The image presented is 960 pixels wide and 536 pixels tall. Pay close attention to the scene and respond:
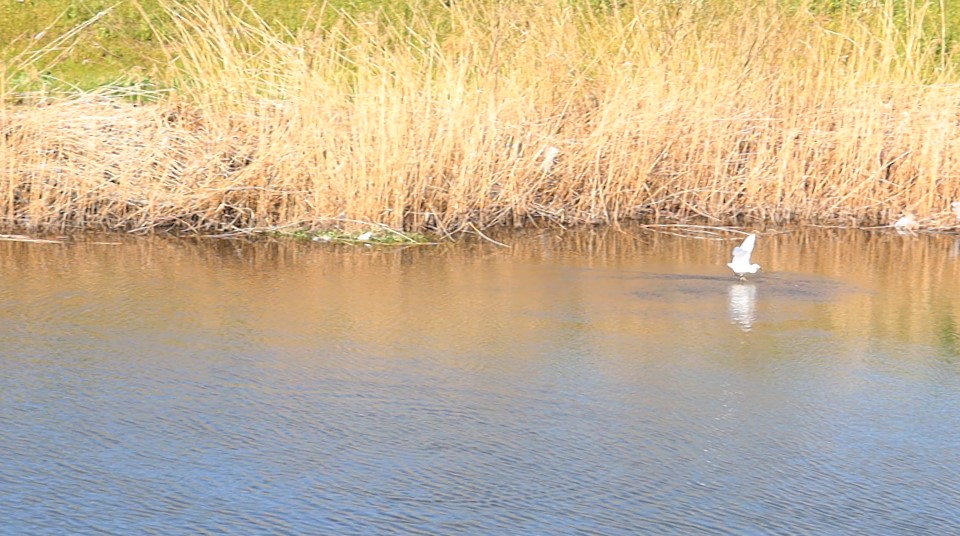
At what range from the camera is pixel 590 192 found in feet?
22.4

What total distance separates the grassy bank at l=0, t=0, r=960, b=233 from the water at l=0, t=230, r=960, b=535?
0.62 m

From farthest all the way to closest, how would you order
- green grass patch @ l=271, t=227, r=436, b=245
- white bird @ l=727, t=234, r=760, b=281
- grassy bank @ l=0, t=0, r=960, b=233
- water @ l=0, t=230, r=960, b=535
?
grassy bank @ l=0, t=0, r=960, b=233 < green grass patch @ l=271, t=227, r=436, b=245 < white bird @ l=727, t=234, r=760, b=281 < water @ l=0, t=230, r=960, b=535

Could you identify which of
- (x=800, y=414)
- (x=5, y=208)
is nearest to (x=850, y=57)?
(x=800, y=414)

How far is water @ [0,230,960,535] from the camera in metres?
2.95

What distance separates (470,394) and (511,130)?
3.08 m

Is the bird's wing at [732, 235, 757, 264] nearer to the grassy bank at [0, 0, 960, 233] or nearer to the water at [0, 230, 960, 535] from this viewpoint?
the water at [0, 230, 960, 535]

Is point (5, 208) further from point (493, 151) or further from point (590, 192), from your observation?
point (590, 192)

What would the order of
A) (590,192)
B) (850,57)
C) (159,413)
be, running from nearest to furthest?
(159,413)
(590,192)
(850,57)

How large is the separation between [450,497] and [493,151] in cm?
366

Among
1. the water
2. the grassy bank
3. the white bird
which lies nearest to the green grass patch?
the grassy bank

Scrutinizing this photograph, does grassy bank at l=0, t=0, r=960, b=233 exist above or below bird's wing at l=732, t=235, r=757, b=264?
above

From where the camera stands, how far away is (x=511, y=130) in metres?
6.62

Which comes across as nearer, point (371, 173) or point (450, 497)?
point (450, 497)

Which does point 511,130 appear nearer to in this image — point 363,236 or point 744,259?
point 363,236
